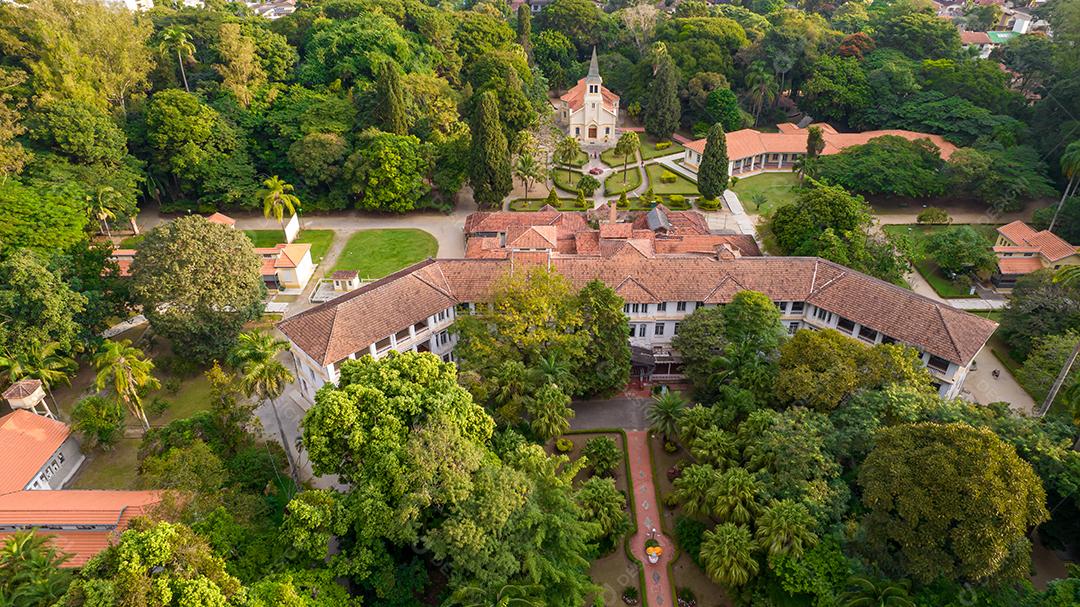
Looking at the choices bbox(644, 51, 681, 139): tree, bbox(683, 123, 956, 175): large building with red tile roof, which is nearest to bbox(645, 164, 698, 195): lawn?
bbox(683, 123, 956, 175): large building with red tile roof

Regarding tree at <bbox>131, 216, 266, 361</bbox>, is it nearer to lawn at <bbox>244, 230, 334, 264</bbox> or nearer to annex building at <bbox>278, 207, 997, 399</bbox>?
annex building at <bbox>278, 207, 997, 399</bbox>

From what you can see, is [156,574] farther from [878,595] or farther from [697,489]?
[878,595]

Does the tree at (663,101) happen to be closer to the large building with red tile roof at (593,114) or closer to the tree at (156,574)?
the large building with red tile roof at (593,114)

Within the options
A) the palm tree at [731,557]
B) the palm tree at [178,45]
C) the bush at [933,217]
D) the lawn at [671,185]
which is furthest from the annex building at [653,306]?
the palm tree at [178,45]

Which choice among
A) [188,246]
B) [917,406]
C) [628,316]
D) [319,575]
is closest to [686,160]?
[628,316]

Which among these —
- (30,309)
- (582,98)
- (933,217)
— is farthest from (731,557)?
(582,98)

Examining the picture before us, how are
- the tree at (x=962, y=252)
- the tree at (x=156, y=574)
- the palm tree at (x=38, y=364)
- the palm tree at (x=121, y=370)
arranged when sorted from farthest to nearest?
the tree at (x=962, y=252) → the palm tree at (x=38, y=364) → the palm tree at (x=121, y=370) → the tree at (x=156, y=574)
